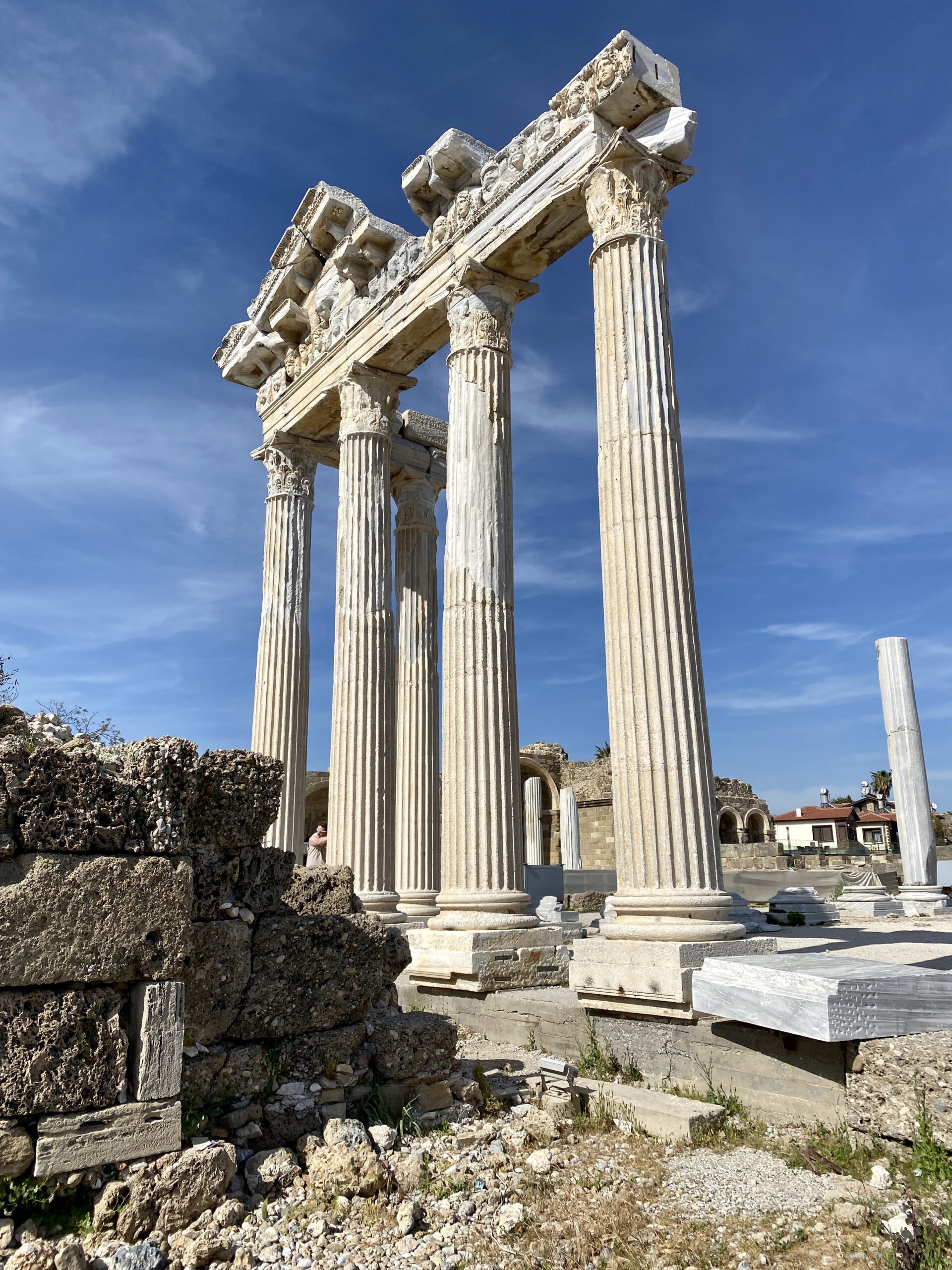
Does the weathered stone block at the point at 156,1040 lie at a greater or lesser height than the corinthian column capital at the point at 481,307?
lesser

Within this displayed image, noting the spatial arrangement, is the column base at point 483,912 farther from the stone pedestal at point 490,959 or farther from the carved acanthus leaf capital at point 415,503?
the carved acanthus leaf capital at point 415,503

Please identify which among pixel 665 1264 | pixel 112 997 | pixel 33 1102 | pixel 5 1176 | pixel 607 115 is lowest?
pixel 665 1264

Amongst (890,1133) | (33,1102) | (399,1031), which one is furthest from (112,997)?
(890,1133)

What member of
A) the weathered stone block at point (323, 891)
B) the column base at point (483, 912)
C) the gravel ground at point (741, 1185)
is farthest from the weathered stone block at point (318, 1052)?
the column base at point (483, 912)

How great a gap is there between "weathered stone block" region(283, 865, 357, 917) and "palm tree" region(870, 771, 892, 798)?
78.4 m

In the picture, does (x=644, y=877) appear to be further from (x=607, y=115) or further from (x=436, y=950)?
(x=607, y=115)

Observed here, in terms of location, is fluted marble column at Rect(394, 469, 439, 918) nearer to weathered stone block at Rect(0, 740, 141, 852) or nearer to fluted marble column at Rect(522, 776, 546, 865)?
weathered stone block at Rect(0, 740, 141, 852)

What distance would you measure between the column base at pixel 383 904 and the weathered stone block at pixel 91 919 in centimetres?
688

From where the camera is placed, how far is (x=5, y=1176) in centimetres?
399

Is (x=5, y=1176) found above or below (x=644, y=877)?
below

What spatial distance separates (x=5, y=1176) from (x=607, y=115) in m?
9.84

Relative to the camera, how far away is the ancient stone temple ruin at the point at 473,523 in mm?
7766

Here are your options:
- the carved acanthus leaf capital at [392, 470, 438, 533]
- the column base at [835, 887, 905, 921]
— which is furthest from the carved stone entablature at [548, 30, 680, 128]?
the column base at [835, 887, 905, 921]

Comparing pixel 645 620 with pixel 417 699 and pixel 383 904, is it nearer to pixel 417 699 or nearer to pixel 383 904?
pixel 383 904
